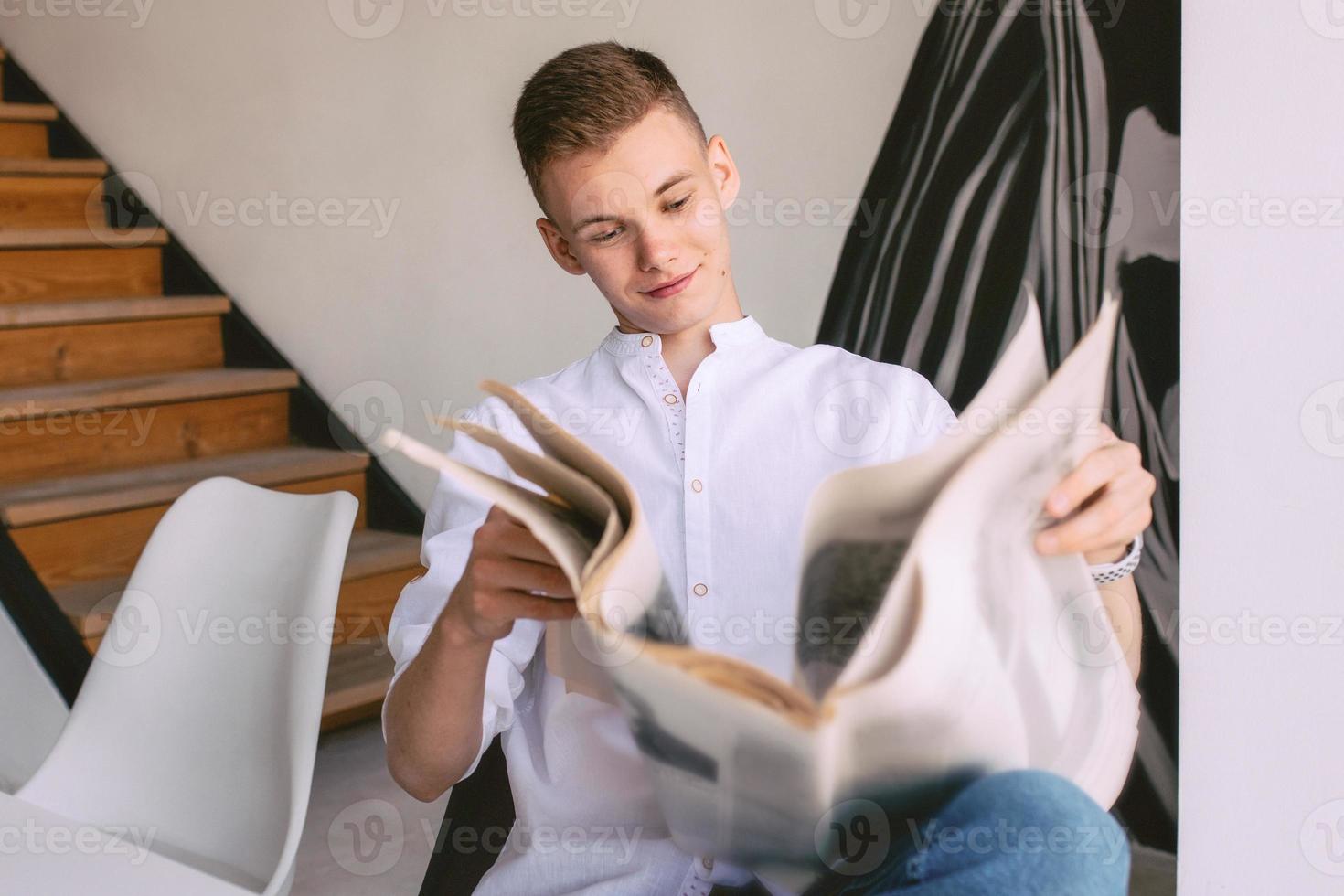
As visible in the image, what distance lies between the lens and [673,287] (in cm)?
99

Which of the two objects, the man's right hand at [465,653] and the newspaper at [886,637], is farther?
the man's right hand at [465,653]

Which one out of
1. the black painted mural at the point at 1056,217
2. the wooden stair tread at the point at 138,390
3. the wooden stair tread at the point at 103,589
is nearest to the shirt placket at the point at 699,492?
the black painted mural at the point at 1056,217

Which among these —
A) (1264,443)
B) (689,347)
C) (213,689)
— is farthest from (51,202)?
(1264,443)

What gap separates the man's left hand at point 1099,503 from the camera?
0.58 meters

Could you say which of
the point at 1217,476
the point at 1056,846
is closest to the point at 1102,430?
the point at 1056,846

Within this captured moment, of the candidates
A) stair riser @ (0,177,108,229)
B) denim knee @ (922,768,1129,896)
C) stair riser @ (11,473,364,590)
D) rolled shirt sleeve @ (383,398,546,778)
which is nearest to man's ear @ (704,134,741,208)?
rolled shirt sleeve @ (383,398,546,778)

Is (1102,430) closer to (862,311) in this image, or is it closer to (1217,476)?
(1217,476)

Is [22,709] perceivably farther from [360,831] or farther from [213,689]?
[213,689]

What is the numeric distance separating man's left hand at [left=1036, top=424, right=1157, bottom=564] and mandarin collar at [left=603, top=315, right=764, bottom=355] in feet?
1.44

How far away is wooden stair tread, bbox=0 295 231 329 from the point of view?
2479 millimetres

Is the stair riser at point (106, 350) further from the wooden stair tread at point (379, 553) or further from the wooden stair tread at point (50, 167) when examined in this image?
the wooden stair tread at point (379, 553)

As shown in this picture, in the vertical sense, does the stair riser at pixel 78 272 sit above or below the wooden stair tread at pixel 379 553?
above

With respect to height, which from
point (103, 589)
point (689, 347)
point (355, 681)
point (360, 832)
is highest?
point (689, 347)

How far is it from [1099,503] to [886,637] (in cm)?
17
